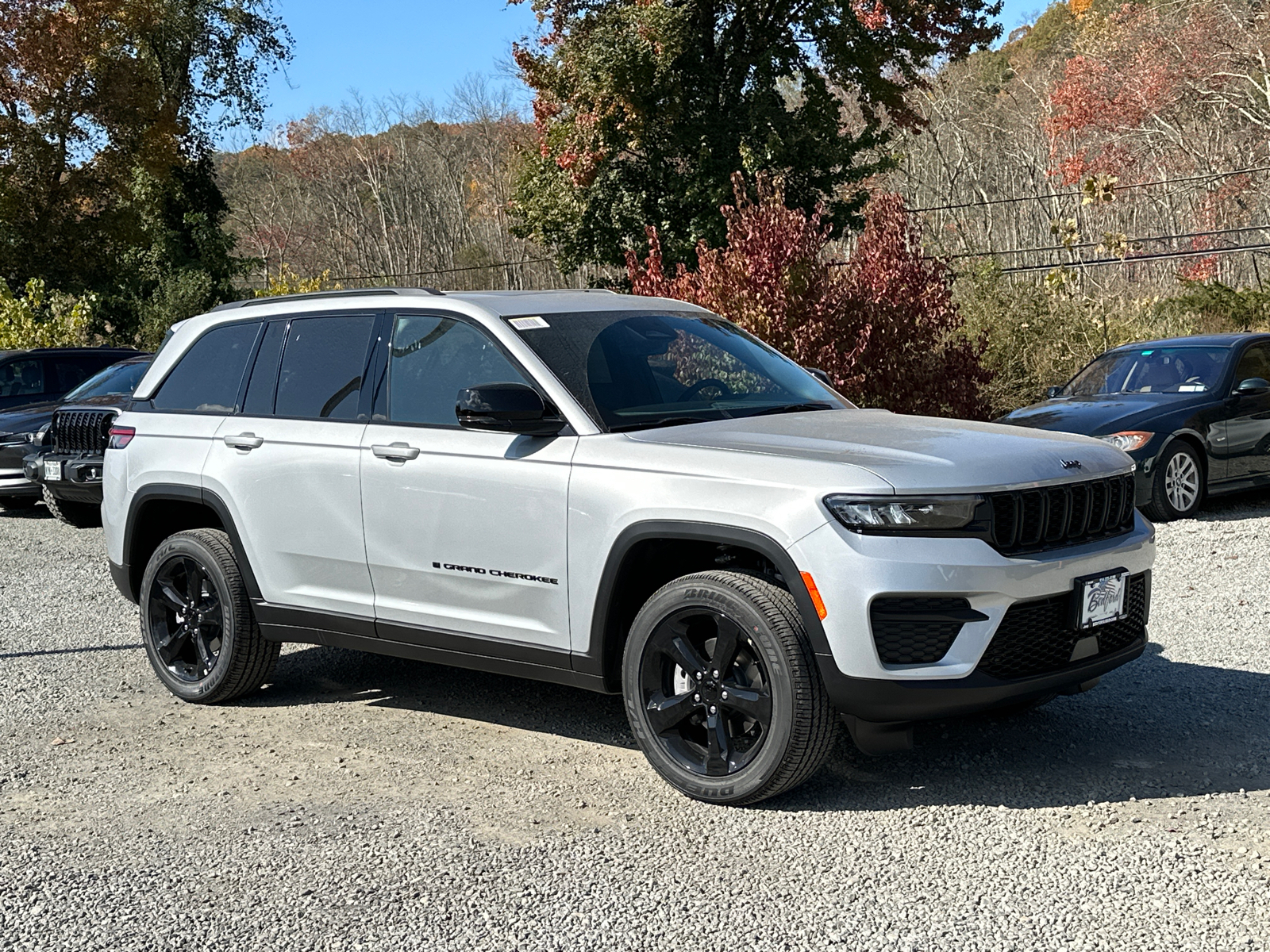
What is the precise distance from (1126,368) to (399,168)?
4765 centimetres

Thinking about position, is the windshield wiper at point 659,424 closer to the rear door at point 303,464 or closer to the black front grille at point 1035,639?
the rear door at point 303,464

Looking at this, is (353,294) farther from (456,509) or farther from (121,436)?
(121,436)

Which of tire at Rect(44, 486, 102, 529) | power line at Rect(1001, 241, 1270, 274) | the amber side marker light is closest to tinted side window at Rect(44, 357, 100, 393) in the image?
tire at Rect(44, 486, 102, 529)

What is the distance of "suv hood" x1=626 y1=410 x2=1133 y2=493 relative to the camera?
4.39 meters

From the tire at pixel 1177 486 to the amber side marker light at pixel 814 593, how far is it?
7.47m

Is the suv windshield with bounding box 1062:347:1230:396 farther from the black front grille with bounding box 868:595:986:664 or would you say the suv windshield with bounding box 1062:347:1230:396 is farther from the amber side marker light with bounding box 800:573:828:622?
the amber side marker light with bounding box 800:573:828:622

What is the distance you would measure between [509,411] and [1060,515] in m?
2.02

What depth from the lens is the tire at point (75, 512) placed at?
1312 centimetres

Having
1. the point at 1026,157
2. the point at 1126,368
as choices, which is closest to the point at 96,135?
the point at 1026,157

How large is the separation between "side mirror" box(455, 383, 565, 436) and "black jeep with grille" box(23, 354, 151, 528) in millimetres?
7766

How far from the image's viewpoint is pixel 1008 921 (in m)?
3.71

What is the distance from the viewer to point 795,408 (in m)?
5.67

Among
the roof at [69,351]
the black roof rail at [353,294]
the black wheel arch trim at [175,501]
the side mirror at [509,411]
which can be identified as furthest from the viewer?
the roof at [69,351]

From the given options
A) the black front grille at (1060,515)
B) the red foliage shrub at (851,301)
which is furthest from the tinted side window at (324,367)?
the red foliage shrub at (851,301)
